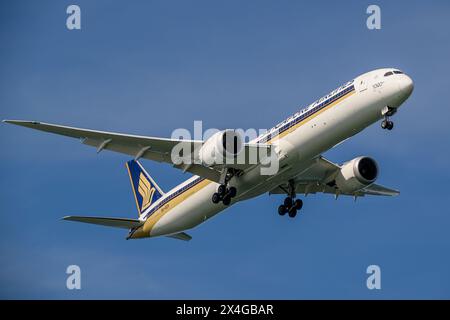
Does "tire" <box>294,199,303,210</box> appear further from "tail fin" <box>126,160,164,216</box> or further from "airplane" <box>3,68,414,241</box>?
"tail fin" <box>126,160,164,216</box>

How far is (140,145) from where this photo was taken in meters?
49.2

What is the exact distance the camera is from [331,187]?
56.3 m

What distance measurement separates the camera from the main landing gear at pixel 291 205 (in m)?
54.3

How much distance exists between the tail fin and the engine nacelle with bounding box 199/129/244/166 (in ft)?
34.2

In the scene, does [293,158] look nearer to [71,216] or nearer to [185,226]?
[185,226]

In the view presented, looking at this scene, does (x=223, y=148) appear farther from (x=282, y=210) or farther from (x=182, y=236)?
(x=182, y=236)

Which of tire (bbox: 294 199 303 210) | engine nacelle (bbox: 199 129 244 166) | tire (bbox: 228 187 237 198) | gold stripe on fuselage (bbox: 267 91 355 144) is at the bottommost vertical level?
tire (bbox: 228 187 237 198)

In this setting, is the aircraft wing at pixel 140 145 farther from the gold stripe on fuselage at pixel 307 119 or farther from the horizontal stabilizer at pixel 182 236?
the horizontal stabilizer at pixel 182 236

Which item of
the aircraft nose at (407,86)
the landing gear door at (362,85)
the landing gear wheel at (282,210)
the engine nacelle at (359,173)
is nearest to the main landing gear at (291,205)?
the landing gear wheel at (282,210)

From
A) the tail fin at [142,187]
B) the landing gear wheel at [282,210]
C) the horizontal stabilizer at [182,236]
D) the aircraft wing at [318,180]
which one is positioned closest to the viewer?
the aircraft wing at [318,180]

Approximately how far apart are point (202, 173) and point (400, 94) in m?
11.9

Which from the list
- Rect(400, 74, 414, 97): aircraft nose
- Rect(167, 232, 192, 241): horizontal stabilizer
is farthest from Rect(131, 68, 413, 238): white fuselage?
Rect(167, 232, 192, 241): horizontal stabilizer

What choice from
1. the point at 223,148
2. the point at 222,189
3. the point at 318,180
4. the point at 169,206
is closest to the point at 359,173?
the point at 318,180

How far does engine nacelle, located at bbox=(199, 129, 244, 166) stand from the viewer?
1868 inches
